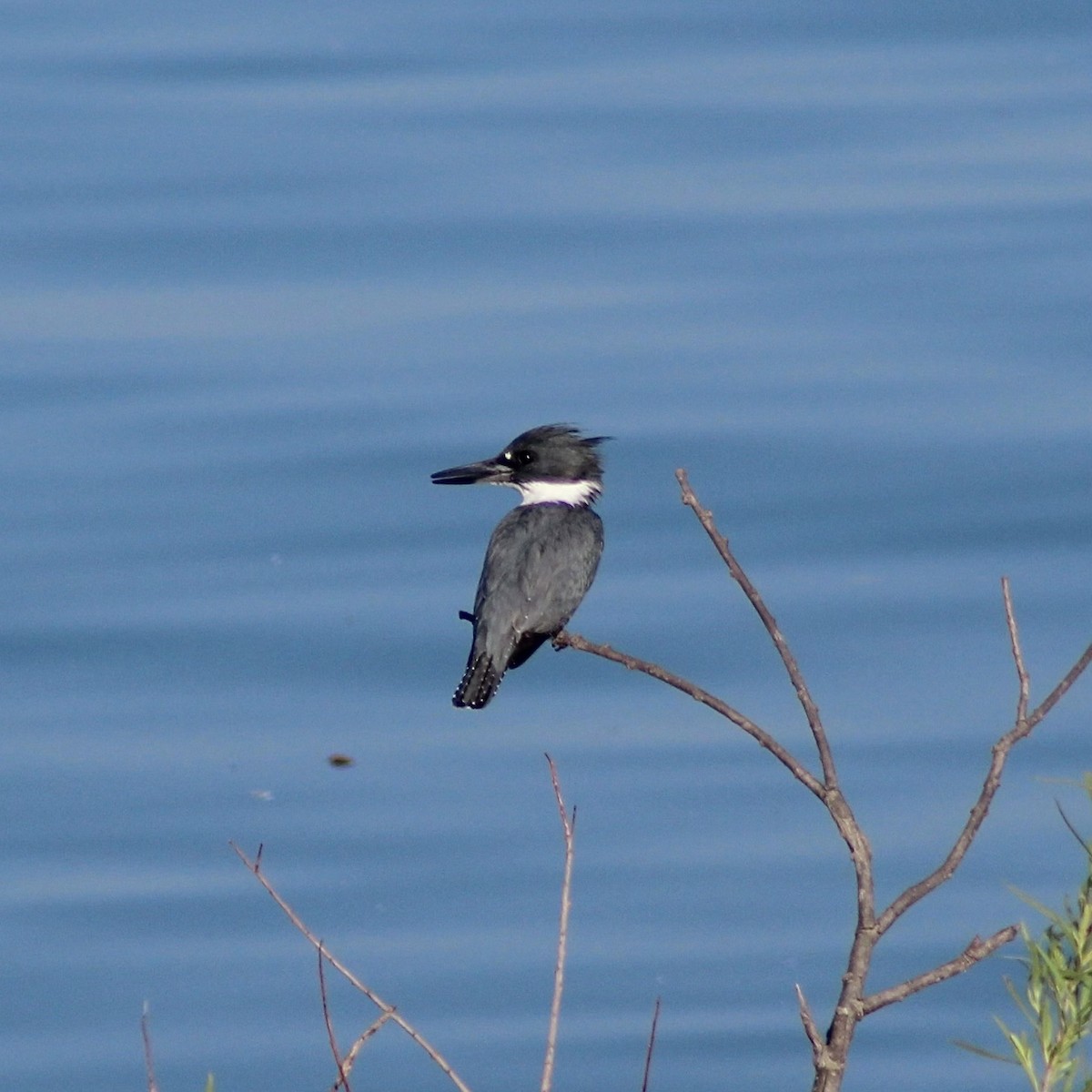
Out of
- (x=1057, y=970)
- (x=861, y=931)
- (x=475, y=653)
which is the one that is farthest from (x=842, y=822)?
(x=475, y=653)

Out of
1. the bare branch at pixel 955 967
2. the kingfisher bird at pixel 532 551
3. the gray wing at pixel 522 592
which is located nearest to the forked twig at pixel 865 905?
the bare branch at pixel 955 967

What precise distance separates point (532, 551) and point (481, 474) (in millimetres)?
447

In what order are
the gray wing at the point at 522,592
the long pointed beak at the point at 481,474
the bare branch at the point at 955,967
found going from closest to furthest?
1. the bare branch at the point at 955,967
2. the gray wing at the point at 522,592
3. the long pointed beak at the point at 481,474

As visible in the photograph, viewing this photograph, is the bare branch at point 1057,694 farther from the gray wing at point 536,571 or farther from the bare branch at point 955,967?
the gray wing at point 536,571

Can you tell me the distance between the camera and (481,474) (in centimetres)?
563

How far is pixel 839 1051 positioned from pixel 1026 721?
394mm

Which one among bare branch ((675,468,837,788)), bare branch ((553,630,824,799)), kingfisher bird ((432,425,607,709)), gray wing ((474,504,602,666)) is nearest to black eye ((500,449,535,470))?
kingfisher bird ((432,425,607,709))

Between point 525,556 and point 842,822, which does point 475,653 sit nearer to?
point 525,556

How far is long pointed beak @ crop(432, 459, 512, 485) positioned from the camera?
18.2ft

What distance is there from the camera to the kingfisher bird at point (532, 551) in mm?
5160

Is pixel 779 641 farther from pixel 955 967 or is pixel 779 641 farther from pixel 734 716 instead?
pixel 955 967

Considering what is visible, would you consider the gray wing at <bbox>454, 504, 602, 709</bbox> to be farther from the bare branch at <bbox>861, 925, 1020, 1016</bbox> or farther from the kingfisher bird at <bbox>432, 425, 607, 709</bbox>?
the bare branch at <bbox>861, 925, 1020, 1016</bbox>

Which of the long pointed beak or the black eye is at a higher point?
the black eye

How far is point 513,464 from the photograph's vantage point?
5.64 metres
